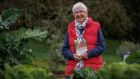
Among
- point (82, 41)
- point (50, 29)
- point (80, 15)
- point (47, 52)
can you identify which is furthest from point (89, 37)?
point (47, 52)

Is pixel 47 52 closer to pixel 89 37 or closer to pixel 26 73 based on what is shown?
pixel 89 37

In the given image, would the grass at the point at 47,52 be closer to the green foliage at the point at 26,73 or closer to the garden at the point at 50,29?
the garden at the point at 50,29

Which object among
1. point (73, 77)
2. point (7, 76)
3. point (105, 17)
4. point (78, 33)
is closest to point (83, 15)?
point (78, 33)

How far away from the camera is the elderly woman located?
229 inches

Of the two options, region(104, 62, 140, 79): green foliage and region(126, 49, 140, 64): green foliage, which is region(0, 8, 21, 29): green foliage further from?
region(104, 62, 140, 79): green foliage

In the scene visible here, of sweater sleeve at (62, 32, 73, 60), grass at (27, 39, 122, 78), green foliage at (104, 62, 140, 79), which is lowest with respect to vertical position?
grass at (27, 39, 122, 78)

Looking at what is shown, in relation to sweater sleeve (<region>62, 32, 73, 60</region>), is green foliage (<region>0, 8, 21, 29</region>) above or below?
above

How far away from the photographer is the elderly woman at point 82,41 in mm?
5812

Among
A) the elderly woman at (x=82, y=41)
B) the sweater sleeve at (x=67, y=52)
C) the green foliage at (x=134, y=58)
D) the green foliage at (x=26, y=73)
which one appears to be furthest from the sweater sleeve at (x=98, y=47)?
the green foliage at (x=26, y=73)

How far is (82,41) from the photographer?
5789mm

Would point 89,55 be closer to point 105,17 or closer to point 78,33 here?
point 78,33

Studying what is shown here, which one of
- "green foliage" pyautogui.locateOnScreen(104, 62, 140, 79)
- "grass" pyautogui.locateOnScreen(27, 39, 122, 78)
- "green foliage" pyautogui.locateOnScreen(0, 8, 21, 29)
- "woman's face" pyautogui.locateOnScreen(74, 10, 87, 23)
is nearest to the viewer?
"green foliage" pyautogui.locateOnScreen(104, 62, 140, 79)

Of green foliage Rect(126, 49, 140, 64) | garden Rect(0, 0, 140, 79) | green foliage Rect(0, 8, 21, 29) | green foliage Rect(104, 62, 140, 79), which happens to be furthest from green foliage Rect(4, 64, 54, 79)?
green foliage Rect(0, 8, 21, 29)

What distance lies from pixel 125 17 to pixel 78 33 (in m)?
19.6
